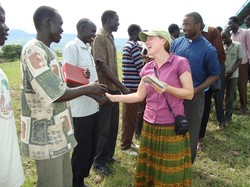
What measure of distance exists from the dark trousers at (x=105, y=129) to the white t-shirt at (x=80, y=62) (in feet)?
2.18

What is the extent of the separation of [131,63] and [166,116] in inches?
79.5

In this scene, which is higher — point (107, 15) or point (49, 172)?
point (107, 15)

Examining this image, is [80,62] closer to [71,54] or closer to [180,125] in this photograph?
[71,54]

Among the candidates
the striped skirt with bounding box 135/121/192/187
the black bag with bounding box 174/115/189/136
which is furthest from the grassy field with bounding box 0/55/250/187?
the black bag with bounding box 174/115/189/136

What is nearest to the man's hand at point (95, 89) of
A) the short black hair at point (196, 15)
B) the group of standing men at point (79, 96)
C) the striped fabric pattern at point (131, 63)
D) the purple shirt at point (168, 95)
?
the group of standing men at point (79, 96)

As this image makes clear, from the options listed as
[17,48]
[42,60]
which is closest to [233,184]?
[42,60]

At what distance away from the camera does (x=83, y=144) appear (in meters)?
3.37

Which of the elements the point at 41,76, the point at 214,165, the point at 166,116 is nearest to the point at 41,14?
the point at 41,76

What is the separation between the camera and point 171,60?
286 cm

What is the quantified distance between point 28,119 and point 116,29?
7.40 feet

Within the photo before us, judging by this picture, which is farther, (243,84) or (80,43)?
(243,84)

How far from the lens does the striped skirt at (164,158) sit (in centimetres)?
287

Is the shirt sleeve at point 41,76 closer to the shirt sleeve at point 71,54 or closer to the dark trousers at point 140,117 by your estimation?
the shirt sleeve at point 71,54

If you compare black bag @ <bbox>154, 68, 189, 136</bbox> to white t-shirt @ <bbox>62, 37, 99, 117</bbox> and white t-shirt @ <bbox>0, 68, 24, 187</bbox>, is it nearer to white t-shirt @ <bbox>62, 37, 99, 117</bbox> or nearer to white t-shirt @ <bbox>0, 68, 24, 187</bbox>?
white t-shirt @ <bbox>62, 37, 99, 117</bbox>
